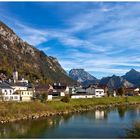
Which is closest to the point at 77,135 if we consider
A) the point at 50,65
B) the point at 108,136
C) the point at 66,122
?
the point at 108,136

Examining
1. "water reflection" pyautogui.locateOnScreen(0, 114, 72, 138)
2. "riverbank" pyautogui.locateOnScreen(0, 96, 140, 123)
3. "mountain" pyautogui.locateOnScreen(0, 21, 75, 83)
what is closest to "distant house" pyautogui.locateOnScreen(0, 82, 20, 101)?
"riverbank" pyautogui.locateOnScreen(0, 96, 140, 123)

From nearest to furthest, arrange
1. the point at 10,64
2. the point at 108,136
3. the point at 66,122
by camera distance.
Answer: the point at 108,136
the point at 66,122
the point at 10,64

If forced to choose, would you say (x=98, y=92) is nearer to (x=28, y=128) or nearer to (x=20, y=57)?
(x=28, y=128)

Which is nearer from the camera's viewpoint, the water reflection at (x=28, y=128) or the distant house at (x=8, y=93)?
the water reflection at (x=28, y=128)

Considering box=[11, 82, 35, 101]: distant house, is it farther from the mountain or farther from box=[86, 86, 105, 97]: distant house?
the mountain

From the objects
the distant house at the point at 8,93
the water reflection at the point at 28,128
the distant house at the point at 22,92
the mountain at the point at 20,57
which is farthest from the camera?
the mountain at the point at 20,57

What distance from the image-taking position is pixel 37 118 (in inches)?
1750

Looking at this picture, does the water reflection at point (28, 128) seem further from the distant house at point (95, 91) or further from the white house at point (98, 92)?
the distant house at point (95, 91)

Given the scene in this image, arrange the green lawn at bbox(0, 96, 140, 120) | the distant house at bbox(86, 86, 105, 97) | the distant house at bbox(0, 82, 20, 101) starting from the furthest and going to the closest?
the distant house at bbox(86, 86, 105, 97), the distant house at bbox(0, 82, 20, 101), the green lawn at bbox(0, 96, 140, 120)

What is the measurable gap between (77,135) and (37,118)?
14841mm

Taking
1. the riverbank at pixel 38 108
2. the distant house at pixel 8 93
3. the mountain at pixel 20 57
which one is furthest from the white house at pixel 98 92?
the mountain at pixel 20 57

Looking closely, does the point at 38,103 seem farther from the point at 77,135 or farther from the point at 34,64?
the point at 34,64

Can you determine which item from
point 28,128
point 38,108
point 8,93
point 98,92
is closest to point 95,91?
point 98,92

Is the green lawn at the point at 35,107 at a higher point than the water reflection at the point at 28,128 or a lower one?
higher
